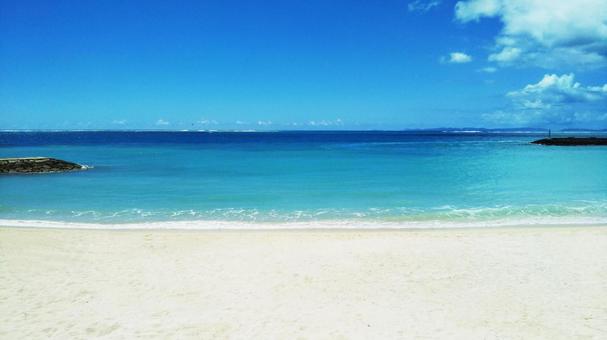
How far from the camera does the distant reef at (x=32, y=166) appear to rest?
104ft

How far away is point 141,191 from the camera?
22422 millimetres

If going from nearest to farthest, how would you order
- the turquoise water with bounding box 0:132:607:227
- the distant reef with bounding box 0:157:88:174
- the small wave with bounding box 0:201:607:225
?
the small wave with bounding box 0:201:607:225 → the turquoise water with bounding box 0:132:607:227 → the distant reef with bounding box 0:157:88:174

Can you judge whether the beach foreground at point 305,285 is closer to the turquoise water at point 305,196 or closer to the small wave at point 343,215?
the small wave at point 343,215

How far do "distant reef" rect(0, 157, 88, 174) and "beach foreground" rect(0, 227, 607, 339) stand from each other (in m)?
22.9

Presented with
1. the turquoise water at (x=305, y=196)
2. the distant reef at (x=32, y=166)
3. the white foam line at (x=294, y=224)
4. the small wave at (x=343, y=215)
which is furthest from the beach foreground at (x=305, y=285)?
the distant reef at (x=32, y=166)

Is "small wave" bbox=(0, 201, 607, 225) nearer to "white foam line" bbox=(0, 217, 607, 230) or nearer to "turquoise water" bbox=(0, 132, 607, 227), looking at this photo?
"turquoise water" bbox=(0, 132, 607, 227)

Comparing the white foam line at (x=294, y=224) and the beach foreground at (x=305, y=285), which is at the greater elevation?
the beach foreground at (x=305, y=285)

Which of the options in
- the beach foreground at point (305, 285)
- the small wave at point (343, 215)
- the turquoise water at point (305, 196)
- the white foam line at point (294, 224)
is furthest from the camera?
the turquoise water at point (305, 196)

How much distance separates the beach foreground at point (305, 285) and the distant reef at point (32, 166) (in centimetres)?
2286

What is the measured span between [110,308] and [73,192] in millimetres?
16789

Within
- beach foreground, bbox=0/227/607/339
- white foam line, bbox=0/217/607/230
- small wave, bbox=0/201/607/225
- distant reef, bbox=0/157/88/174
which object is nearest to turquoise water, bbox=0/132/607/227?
small wave, bbox=0/201/607/225

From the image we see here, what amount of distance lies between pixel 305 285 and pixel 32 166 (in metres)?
31.5

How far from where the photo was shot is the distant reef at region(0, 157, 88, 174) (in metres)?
31.8

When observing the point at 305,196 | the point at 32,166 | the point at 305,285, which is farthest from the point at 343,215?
the point at 32,166
